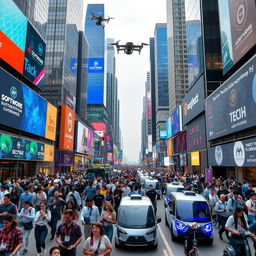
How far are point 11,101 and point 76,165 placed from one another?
43932 mm

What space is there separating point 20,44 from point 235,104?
106 ft

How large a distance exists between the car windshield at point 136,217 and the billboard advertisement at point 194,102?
3304 centimetres

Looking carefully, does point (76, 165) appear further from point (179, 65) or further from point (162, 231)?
point (162, 231)

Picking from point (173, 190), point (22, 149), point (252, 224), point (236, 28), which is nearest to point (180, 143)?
point (236, 28)

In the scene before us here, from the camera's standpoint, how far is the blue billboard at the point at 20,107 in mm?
31188

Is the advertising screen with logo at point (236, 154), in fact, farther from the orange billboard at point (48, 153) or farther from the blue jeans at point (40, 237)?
the orange billboard at point (48, 153)

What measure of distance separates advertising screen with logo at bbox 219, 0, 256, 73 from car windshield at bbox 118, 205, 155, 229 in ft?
70.9

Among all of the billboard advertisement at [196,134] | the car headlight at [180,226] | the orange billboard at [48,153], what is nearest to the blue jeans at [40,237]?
the car headlight at [180,226]

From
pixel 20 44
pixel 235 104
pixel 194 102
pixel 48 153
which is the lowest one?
pixel 48 153

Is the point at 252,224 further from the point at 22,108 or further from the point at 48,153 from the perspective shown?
the point at 48,153


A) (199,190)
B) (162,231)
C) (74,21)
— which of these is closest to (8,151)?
(199,190)

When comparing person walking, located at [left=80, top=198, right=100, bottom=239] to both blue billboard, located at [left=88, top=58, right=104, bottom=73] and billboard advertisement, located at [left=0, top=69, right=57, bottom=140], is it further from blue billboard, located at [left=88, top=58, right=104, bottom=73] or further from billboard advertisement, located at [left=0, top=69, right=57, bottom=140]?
blue billboard, located at [left=88, top=58, right=104, bottom=73]

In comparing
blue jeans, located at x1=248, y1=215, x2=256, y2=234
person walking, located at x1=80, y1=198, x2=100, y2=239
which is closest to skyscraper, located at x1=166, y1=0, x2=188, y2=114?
blue jeans, located at x1=248, y1=215, x2=256, y2=234

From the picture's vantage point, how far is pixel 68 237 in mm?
5125
